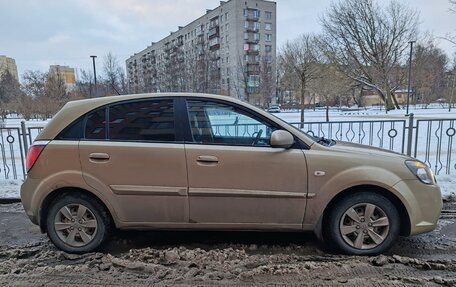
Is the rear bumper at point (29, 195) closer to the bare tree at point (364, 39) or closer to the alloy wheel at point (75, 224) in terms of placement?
the alloy wheel at point (75, 224)

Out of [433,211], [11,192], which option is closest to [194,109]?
[433,211]

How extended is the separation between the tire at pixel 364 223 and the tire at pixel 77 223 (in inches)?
96.5

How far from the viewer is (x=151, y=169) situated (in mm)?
3176

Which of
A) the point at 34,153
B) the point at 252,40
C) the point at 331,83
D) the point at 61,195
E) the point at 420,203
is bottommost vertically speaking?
the point at 420,203

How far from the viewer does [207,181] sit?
3.18 m

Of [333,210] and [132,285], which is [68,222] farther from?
[333,210]

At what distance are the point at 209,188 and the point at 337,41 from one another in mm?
35700

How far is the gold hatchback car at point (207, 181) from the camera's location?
10.3ft

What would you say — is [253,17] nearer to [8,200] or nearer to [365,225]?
[8,200]

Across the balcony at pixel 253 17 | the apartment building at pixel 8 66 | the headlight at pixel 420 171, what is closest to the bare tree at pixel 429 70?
the balcony at pixel 253 17

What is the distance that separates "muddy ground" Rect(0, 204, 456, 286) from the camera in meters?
2.77

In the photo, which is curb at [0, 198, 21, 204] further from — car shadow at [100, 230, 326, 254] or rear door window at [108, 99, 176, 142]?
rear door window at [108, 99, 176, 142]

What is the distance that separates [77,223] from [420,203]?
3.62 meters

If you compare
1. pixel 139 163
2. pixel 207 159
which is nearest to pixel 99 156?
pixel 139 163
